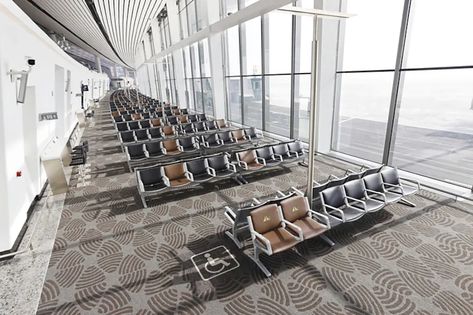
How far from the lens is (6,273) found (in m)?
3.63

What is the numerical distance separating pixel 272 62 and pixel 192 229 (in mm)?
7803

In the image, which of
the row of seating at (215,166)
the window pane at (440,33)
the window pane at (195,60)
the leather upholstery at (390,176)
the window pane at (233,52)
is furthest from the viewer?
the window pane at (195,60)

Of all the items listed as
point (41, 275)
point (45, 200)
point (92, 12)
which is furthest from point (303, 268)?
point (92, 12)

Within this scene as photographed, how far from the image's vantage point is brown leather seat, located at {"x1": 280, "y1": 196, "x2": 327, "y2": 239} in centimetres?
388

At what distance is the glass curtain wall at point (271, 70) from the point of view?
890 centimetres

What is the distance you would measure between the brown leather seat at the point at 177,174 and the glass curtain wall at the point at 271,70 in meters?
5.05

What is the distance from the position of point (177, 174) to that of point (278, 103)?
20.7 ft

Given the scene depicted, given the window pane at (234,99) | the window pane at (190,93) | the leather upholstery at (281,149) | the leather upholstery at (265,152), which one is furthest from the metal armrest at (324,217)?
the window pane at (190,93)

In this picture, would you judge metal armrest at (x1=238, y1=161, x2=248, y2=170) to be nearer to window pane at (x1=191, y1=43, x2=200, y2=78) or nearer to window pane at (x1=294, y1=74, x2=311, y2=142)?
window pane at (x1=294, y1=74, x2=311, y2=142)

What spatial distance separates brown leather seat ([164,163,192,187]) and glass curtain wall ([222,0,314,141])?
16.6ft

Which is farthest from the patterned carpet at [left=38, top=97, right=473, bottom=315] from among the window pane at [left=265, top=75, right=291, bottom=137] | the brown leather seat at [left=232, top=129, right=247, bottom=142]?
the window pane at [left=265, top=75, right=291, bottom=137]

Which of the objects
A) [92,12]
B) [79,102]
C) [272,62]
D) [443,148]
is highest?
[92,12]

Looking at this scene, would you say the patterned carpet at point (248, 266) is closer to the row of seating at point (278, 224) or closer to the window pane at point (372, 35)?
the row of seating at point (278, 224)

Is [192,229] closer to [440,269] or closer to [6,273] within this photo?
[6,273]
